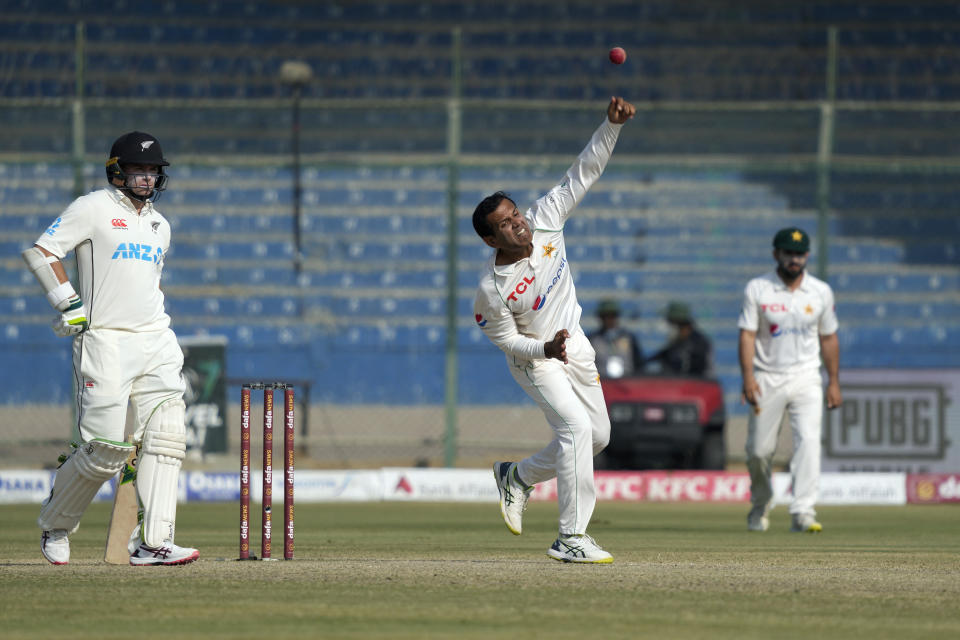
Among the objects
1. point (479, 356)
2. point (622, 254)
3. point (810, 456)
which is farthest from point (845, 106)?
point (810, 456)

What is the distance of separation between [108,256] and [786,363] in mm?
5277

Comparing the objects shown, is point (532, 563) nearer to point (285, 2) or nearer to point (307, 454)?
point (307, 454)

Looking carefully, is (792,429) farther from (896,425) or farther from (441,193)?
(441,193)

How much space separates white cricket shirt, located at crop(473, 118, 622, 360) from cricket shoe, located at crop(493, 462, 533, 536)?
80 cm

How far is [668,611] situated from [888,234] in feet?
41.1

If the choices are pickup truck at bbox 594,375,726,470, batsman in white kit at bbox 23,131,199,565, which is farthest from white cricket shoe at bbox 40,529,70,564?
pickup truck at bbox 594,375,726,470

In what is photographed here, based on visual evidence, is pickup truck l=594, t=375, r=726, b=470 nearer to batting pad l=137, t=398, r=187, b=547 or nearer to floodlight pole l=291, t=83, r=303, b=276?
floodlight pole l=291, t=83, r=303, b=276

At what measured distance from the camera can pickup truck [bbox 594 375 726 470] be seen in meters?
14.6

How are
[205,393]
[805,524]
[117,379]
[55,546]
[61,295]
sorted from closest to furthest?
[61,295], [117,379], [55,546], [805,524], [205,393]

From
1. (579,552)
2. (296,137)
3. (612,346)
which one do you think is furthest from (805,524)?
(296,137)

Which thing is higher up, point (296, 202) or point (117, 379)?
point (296, 202)

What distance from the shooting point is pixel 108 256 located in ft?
22.2

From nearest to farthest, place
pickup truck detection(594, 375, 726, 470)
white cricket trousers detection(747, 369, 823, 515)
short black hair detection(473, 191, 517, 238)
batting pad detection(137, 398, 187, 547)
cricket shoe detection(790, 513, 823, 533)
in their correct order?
batting pad detection(137, 398, 187, 547)
short black hair detection(473, 191, 517, 238)
cricket shoe detection(790, 513, 823, 533)
white cricket trousers detection(747, 369, 823, 515)
pickup truck detection(594, 375, 726, 470)

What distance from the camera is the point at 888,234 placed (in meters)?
17.0
